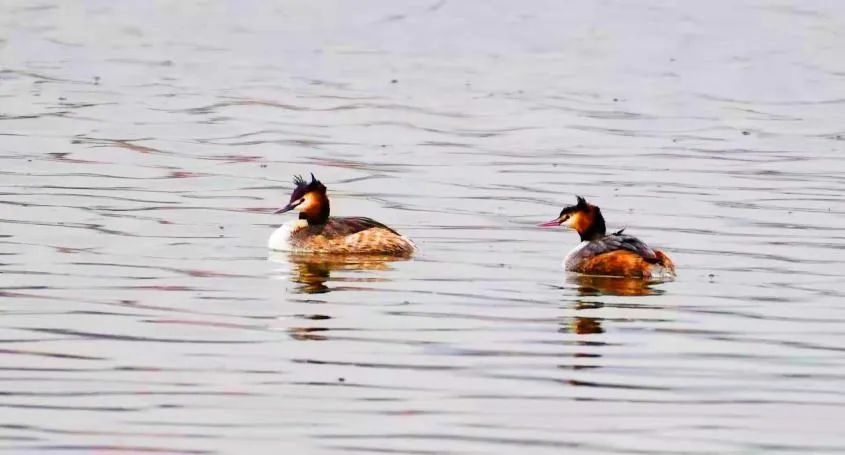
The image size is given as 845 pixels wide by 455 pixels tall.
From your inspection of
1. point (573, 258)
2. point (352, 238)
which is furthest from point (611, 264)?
point (352, 238)

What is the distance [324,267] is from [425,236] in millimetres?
2172

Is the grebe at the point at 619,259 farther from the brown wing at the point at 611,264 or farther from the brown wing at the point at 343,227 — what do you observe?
the brown wing at the point at 343,227

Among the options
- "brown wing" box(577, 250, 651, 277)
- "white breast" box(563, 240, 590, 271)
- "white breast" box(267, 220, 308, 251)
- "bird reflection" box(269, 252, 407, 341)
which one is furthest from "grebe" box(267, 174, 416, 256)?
"brown wing" box(577, 250, 651, 277)

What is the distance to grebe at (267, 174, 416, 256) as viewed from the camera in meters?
18.1

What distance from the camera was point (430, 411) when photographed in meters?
10.9

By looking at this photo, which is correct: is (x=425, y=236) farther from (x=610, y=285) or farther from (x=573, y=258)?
(x=610, y=285)

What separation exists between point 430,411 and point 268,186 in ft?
43.3

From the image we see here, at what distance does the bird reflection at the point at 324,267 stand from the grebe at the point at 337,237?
10 cm

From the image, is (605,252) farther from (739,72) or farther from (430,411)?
(739,72)

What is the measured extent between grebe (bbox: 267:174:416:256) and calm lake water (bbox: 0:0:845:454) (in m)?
0.30

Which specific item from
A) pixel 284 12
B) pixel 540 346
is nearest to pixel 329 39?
pixel 284 12

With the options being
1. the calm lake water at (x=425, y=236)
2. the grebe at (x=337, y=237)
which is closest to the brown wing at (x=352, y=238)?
the grebe at (x=337, y=237)

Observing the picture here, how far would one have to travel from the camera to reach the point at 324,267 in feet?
58.1

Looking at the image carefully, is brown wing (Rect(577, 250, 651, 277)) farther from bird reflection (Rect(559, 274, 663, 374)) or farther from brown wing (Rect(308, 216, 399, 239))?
brown wing (Rect(308, 216, 399, 239))
